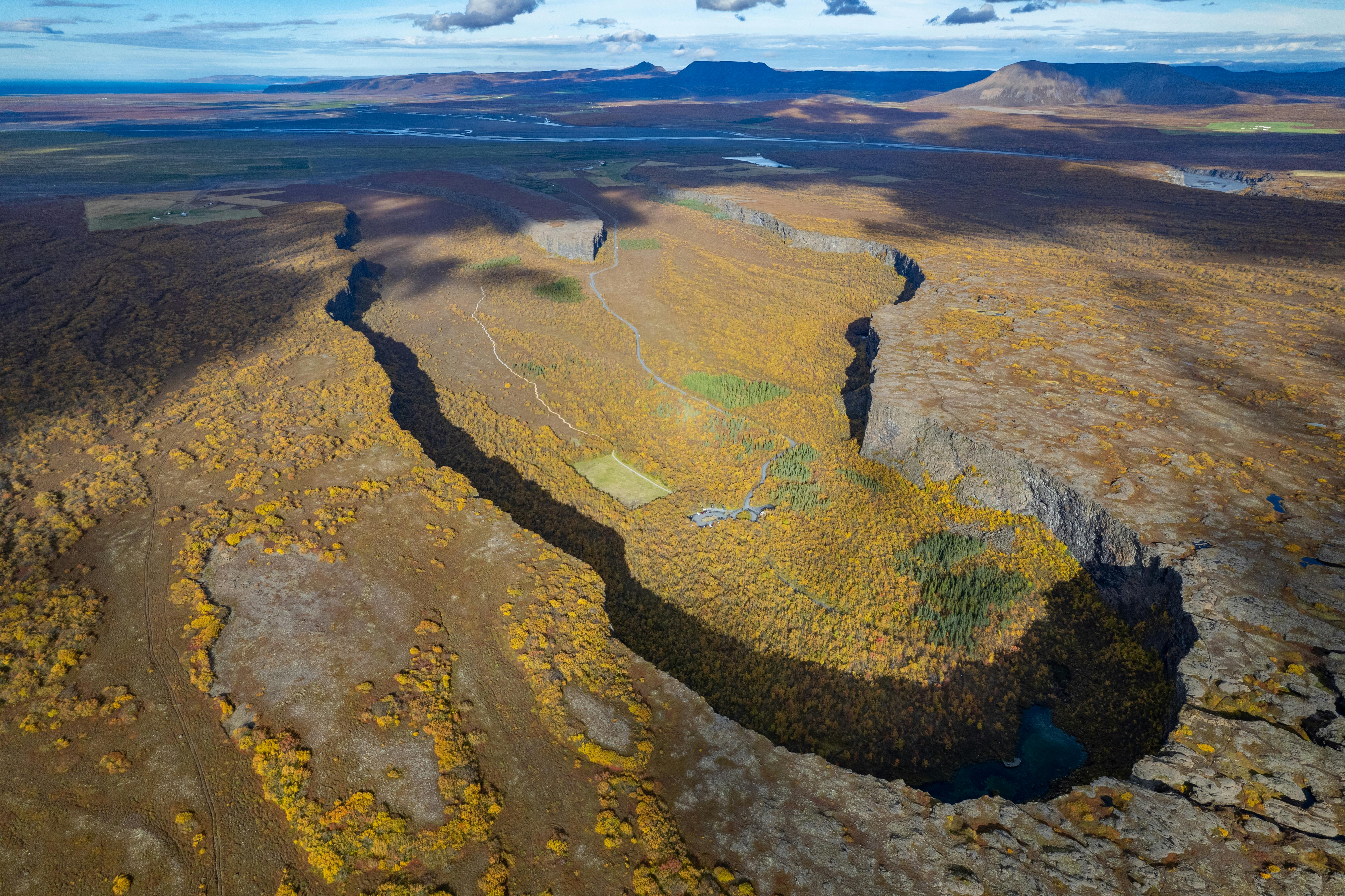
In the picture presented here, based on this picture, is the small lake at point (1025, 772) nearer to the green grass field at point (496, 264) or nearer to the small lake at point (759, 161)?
the green grass field at point (496, 264)

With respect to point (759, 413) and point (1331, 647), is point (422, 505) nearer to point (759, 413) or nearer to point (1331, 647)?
point (759, 413)

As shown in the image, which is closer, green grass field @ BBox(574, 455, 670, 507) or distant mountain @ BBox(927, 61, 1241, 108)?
green grass field @ BBox(574, 455, 670, 507)

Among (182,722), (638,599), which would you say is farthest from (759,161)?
(182,722)

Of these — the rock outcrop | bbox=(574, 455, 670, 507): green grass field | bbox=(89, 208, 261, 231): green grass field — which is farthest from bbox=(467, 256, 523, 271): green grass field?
bbox=(574, 455, 670, 507): green grass field

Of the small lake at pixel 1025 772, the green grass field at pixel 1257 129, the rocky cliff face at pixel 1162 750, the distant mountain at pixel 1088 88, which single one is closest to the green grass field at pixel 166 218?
the rocky cliff face at pixel 1162 750

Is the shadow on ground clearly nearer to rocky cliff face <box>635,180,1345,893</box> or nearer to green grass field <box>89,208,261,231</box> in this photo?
rocky cliff face <box>635,180,1345,893</box>
